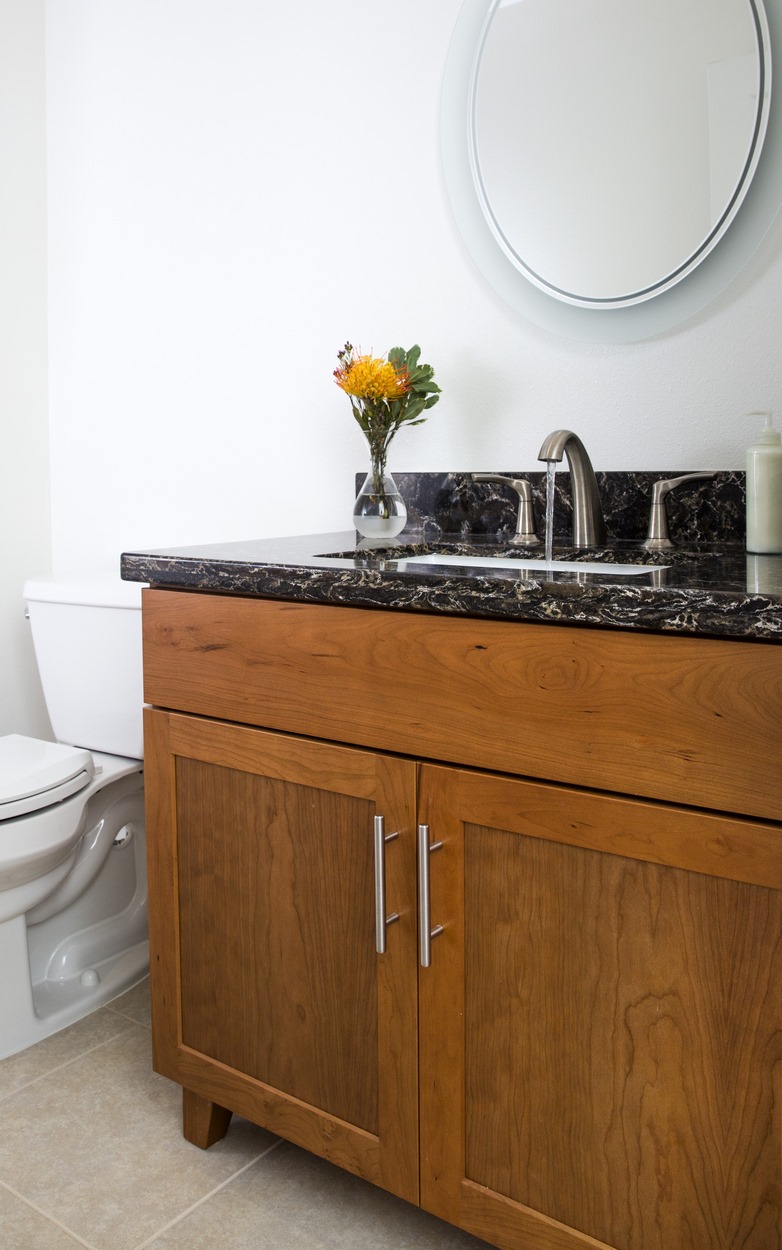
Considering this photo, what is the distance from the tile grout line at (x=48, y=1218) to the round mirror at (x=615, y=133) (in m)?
1.45

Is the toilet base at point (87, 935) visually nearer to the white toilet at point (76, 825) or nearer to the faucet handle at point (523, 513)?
the white toilet at point (76, 825)

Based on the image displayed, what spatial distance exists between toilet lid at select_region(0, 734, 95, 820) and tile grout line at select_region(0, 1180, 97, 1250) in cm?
53

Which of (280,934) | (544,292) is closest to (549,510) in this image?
(544,292)

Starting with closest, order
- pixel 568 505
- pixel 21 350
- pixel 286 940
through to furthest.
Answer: pixel 286 940, pixel 568 505, pixel 21 350

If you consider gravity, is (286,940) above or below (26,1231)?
above

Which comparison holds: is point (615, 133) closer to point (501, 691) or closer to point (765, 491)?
point (765, 491)

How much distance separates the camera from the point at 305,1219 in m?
1.26

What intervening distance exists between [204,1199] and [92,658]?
0.98 m

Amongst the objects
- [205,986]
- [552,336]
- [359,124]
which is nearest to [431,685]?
[205,986]

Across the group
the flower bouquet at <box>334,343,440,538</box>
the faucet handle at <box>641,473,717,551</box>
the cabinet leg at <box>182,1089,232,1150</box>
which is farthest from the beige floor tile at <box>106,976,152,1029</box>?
the faucet handle at <box>641,473,717,551</box>

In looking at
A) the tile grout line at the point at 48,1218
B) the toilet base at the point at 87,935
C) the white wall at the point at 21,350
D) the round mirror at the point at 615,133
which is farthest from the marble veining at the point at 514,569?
the white wall at the point at 21,350

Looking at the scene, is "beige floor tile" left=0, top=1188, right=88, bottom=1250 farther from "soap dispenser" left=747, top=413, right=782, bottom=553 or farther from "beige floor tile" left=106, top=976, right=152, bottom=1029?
"soap dispenser" left=747, top=413, right=782, bottom=553

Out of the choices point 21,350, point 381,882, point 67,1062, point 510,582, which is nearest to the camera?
point 510,582

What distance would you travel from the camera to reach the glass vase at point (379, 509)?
4.78 feet
